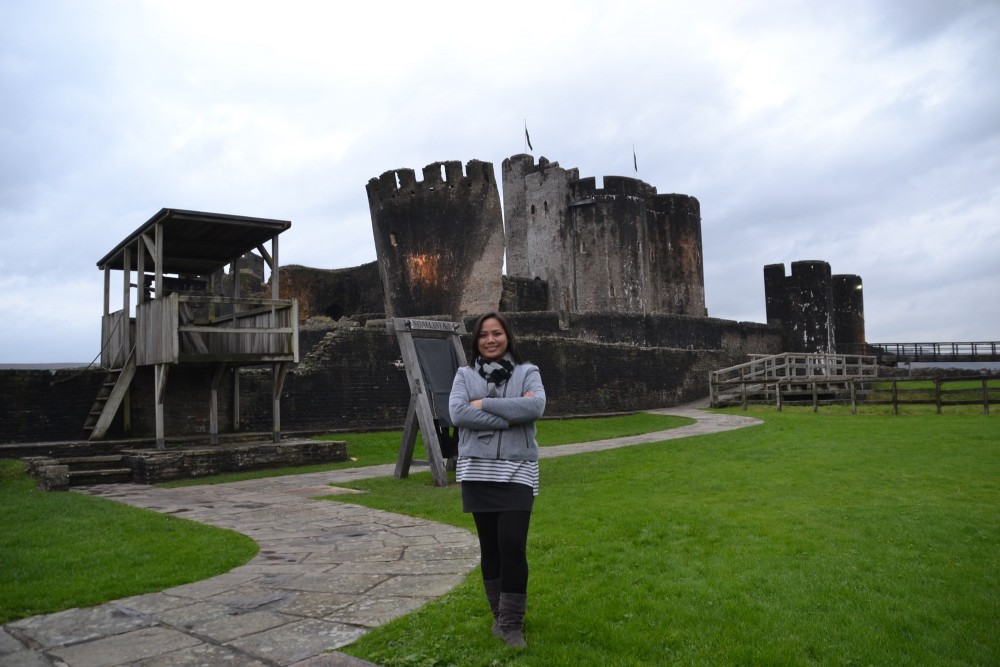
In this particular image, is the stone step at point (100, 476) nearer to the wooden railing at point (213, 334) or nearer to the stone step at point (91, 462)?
the stone step at point (91, 462)

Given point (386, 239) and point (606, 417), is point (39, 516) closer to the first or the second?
point (606, 417)

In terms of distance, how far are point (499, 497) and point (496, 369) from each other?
2.26 feet

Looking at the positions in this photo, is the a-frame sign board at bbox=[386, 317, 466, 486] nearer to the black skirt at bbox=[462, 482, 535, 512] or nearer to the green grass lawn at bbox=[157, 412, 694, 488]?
the green grass lawn at bbox=[157, 412, 694, 488]

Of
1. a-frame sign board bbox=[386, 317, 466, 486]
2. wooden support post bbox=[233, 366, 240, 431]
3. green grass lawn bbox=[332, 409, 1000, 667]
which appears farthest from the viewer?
wooden support post bbox=[233, 366, 240, 431]

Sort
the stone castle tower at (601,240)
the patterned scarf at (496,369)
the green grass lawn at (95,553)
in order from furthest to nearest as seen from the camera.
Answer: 1. the stone castle tower at (601,240)
2. the green grass lawn at (95,553)
3. the patterned scarf at (496,369)

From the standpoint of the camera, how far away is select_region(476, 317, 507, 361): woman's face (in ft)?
13.3

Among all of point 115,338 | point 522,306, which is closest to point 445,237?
point 522,306

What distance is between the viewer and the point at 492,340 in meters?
4.04

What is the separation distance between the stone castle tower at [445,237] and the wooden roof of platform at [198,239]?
35.9 feet

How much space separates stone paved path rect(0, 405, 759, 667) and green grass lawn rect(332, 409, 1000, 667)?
11.1 inches

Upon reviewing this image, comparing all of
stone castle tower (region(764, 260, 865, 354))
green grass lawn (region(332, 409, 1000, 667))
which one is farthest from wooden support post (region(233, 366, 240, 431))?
stone castle tower (region(764, 260, 865, 354))

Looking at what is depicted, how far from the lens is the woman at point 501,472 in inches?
141

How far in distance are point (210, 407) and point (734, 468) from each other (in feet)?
31.1

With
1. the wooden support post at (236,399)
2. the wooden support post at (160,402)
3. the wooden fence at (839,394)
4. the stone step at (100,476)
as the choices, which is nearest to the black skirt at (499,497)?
the stone step at (100,476)
